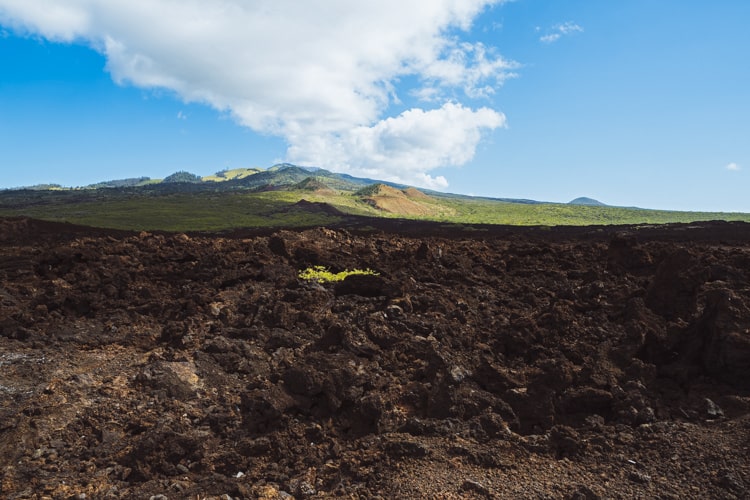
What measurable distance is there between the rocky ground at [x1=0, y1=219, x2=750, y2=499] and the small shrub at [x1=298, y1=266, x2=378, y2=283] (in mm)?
451

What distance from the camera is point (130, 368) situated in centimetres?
849

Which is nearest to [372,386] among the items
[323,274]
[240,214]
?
[323,274]

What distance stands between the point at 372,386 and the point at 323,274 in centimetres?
643

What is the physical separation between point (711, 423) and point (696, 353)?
6.92ft

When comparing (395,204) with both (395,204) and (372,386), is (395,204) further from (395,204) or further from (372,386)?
(372,386)

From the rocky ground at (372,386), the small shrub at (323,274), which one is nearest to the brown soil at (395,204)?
the small shrub at (323,274)

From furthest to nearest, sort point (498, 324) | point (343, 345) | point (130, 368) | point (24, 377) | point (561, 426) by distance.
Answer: point (498, 324) → point (343, 345) → point (130, 368) → point (24, 377) → point (561, 426)

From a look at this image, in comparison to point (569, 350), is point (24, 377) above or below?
below

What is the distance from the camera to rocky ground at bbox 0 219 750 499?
221 inches

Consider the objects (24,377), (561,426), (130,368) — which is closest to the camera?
(561,426)

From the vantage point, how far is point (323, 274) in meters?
13.8

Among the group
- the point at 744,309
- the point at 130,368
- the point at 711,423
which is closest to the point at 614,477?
the point at 711,423

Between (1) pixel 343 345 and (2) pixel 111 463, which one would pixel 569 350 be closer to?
(1) pixel 343 345

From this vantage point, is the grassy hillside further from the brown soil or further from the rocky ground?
the rocky ground
